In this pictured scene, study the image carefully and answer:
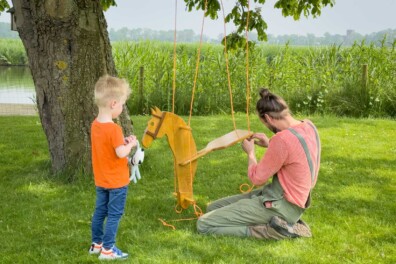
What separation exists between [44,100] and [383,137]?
17.6 ft

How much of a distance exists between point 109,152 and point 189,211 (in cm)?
154

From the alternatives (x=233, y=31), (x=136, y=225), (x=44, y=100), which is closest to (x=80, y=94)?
(x=44, y=100)

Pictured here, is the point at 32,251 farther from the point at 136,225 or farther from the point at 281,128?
the point at 281,128

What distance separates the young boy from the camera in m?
3.31

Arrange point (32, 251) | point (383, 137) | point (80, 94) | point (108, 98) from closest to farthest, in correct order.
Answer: point (108, 98) → point (32, 251) → point (80, 94) → point (383, 137)

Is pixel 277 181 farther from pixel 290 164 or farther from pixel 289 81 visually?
pixel 289 81

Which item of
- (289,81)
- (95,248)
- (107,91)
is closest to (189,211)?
(95,248)

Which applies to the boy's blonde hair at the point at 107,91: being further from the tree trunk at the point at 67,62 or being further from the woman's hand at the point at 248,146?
the tree trunk at the point at 67,62

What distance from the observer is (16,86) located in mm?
20625

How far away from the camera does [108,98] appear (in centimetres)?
331

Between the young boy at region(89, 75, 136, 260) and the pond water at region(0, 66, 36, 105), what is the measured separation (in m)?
9.07

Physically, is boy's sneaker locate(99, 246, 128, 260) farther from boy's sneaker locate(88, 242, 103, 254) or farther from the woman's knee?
the woman's knee

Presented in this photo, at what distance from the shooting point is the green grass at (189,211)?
3.76 metres

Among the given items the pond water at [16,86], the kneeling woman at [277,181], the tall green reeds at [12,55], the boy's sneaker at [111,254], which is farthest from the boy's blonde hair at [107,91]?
the tall green reeds at [12,55]
